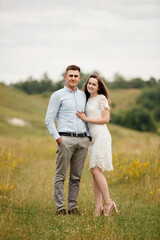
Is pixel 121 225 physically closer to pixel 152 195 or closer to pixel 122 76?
pixel 152 195

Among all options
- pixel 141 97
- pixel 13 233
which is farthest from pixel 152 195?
pixel 141 97

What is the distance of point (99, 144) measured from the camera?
17.2 ft

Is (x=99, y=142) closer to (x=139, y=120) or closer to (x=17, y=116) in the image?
(x=17, y=116)

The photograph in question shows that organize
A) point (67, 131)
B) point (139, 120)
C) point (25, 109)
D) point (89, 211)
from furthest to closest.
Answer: point (139, 120) < point (25, 109) < point (89, 211) < point (67, 131)

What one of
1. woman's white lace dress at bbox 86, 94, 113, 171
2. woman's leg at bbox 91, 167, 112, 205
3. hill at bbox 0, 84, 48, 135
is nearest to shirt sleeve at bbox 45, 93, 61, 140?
woman's white lace dress at bbox 86, 94, 113, 171

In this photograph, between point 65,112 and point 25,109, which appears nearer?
point 65,112

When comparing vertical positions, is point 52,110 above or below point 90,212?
above

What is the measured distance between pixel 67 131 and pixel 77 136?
0.65ft

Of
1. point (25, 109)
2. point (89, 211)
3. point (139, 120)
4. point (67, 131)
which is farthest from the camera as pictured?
point (139, 120)

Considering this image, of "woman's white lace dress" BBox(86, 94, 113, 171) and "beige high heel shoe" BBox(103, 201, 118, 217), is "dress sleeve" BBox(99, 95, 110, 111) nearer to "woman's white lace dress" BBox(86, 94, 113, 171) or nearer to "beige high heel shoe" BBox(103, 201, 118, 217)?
"woman's white lace dress" BBox(86, 94, 113, 171)

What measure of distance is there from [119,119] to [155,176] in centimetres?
4996

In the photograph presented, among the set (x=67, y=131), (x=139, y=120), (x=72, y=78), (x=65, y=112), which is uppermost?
(x=72, y=78)

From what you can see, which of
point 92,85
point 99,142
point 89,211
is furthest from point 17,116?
point 99,142

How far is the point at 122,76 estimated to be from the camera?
116438 mm
